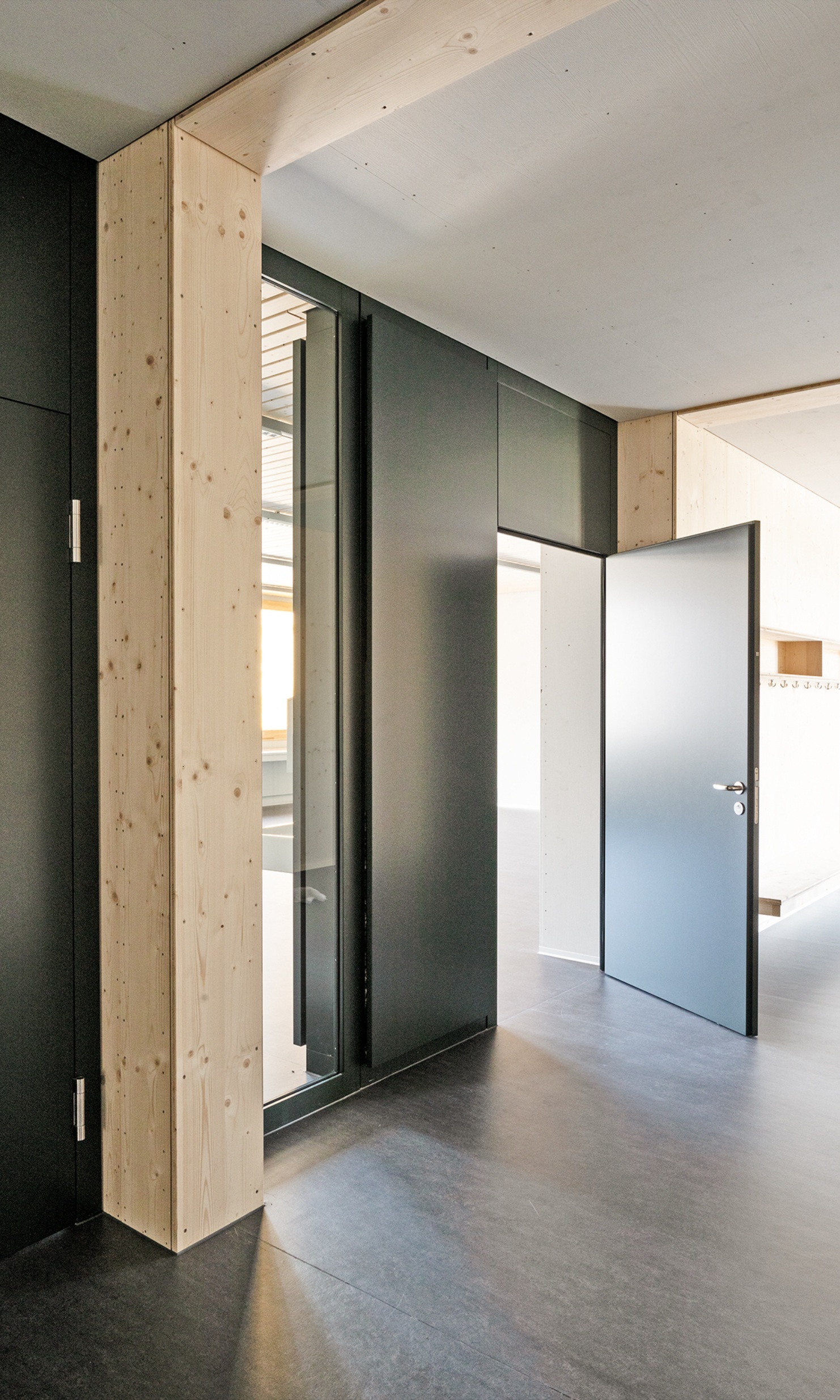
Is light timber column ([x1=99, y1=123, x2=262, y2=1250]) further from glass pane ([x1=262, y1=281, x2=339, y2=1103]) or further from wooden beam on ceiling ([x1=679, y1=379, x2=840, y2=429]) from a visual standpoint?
wooden beam on ceiling ([x1=679, y1=379, x2=840, y2=429])

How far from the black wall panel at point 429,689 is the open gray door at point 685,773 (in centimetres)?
92

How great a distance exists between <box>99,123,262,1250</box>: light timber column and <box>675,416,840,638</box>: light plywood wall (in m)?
2.96

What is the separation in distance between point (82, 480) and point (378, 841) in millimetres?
1577

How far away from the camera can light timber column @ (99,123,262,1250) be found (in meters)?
2.28

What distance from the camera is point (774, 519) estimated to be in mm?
6035

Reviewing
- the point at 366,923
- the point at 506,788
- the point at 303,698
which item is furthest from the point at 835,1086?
the point at 506,788

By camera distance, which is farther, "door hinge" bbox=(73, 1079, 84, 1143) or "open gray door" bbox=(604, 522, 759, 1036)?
"open gray door" bbox=(604, 522, 759, 1036)

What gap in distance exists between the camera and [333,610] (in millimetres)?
3229

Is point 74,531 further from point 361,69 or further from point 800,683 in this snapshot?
point 800,683

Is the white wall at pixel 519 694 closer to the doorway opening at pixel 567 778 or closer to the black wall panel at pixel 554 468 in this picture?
the doorway opening at pixel 567 778

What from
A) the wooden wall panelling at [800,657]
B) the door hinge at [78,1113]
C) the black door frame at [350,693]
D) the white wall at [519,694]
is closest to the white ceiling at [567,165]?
the black door frame at [350,693]

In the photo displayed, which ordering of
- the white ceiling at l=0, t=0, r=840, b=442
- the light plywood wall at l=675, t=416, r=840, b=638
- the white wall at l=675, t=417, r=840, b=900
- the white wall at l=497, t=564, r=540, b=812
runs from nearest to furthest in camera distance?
the white ceiling at l=0, t=0, r=840, b=442, the light plywood wall at l=675, t=416, r=840, b=638, the white wall at l=675, t=417, r=840, b=900, the white wall at l=497, t=564, r=540, b=812

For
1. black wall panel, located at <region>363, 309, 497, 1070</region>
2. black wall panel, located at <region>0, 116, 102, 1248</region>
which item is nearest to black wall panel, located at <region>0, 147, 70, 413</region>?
black wall panel, located at <region>0, 116, 102, 1248</region>

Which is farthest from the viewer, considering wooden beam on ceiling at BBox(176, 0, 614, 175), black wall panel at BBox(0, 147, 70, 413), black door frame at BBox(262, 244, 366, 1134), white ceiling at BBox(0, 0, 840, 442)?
black door frame at BBox(262, 244, 366, 1134)
